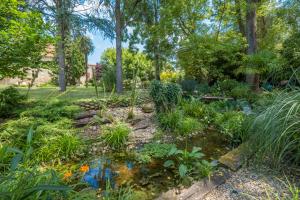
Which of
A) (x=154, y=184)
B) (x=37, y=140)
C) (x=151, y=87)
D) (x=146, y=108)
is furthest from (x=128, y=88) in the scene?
(x=154, y=184)

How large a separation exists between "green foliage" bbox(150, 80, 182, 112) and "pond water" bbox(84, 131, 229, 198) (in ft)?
4.42

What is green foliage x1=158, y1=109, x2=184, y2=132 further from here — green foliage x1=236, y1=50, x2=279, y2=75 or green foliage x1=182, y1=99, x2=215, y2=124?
green foliage x1=236, y1=50, x2=279, y2=75

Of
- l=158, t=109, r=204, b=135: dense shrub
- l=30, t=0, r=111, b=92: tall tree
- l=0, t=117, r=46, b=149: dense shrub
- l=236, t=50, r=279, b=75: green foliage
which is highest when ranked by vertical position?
l=30, t=0, r=111, b=92: tall tree

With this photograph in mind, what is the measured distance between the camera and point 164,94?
14.3 feet

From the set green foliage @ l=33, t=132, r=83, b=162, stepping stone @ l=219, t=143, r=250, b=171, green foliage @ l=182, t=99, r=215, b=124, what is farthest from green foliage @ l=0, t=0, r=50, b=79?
stepping stone @ l=219, t=143, r=250, b=171

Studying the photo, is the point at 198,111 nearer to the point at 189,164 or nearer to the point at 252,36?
the point at 189,164

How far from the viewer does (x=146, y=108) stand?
17.1 ft

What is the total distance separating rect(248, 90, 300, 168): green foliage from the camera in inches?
81.8

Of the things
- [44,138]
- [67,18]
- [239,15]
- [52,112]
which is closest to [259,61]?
[239,15]

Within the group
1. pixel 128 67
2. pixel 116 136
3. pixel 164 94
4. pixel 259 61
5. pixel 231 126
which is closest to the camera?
pixel 116 136

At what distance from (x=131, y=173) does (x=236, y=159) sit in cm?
131

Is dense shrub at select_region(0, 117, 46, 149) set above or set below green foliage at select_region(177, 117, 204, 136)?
above

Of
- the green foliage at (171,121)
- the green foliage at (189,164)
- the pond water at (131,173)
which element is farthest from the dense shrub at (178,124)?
the green foliage at (189,164)

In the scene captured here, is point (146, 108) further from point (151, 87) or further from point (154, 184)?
point (154, 184)
